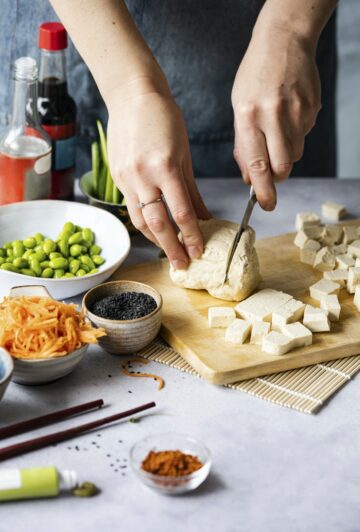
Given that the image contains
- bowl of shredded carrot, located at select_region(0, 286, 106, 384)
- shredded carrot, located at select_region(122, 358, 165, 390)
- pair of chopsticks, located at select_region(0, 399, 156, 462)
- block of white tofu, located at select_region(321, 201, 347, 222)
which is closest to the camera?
pair of chopsticks, located at select_region(0, 399, 156, 462)

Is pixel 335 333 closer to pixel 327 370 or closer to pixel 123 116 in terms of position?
pixel 327 370

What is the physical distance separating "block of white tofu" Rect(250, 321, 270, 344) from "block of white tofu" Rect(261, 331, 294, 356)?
22 millimetres

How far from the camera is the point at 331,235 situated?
2516mm

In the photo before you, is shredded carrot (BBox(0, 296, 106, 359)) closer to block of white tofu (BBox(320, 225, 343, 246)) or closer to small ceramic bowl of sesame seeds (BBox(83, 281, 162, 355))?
small ceramic bowl of sesame seeds (BBox(83, 281, 162, 355))

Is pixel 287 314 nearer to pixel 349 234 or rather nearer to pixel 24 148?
pixel 349 234

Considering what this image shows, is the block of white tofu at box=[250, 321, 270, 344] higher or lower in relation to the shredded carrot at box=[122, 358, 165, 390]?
higher

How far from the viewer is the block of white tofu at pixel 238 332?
1.98m

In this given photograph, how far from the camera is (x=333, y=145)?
10.3 ft

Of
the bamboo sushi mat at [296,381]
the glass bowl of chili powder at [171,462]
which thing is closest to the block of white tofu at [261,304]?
the bamboo sushi mat at [296,381]

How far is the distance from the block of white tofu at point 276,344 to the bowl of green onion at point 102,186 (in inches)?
27.4

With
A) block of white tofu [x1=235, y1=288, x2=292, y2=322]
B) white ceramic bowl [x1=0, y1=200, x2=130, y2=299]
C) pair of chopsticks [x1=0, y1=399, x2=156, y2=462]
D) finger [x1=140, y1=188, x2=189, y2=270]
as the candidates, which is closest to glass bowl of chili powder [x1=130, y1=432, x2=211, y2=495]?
pair of chopsticks [x1=0, y1=399, x2=156, y2=462]

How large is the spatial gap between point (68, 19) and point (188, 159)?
50 centimetres

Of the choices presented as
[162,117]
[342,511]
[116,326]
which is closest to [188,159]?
[162,117]

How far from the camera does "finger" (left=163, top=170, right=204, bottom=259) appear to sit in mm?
2000
